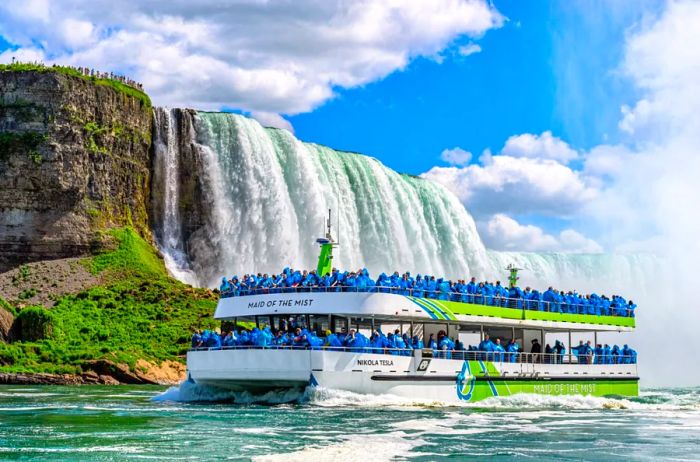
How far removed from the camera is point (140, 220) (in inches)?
2953

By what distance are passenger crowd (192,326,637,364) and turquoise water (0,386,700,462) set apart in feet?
5.02

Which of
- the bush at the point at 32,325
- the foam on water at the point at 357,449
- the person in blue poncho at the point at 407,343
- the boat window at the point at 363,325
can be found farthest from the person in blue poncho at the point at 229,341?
the bush at the point at 32,325

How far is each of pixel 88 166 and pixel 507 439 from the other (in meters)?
52.9

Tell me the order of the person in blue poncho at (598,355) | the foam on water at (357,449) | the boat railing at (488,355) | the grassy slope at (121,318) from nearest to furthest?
the foam on water at (357,449), the boat railing at (488,355), the person in blue poncho at (598,355), the grassy slope at (121,318)

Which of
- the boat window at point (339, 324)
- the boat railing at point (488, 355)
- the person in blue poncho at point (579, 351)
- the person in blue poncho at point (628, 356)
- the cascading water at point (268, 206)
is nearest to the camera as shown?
the boat railing at point (488, 355)

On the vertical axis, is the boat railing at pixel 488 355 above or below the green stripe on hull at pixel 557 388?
above

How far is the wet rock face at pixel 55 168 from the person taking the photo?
229 feet

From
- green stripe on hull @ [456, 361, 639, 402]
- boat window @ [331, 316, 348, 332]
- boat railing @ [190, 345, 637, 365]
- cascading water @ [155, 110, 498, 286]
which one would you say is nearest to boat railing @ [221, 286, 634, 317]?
boat window @ [331, 316, 348, 332]

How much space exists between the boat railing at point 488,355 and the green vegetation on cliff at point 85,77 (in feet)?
142

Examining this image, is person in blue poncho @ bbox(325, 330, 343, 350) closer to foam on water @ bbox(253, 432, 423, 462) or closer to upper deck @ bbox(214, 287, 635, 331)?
upper deck @ bbox(214, 287, 635, 331)

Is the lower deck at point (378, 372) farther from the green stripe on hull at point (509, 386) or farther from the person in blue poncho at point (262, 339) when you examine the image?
the person in blue poncho at point (262, 339)

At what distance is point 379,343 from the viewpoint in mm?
32219

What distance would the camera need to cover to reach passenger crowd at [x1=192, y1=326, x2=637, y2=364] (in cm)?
3148

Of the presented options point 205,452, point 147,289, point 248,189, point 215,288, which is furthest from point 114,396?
point 248,189
